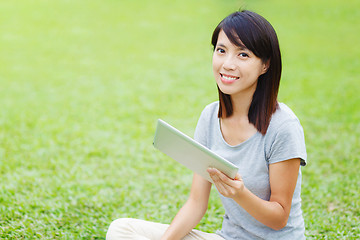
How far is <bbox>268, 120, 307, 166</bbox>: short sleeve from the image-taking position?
214 centimetres

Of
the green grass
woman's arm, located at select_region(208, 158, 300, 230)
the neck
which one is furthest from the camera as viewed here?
the green grass

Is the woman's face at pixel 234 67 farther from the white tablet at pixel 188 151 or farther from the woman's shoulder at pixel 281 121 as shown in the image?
the white tablet at pixel 188 151

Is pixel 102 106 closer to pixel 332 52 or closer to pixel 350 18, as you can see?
pixel 332 52

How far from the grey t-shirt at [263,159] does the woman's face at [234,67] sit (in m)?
0.22

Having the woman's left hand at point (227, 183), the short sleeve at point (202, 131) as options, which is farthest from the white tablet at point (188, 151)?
the short sleeve at point (202, 131)

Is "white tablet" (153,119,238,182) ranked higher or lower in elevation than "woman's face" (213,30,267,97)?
lower

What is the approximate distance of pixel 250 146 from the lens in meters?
2.28

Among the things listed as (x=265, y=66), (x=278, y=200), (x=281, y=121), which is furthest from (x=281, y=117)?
(x=278, y=200)

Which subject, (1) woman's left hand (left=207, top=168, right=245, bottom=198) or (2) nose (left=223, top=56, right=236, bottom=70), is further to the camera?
(2) nose (left=223, top=56, right=236, bottom=70)

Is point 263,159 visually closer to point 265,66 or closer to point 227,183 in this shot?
point 227,183

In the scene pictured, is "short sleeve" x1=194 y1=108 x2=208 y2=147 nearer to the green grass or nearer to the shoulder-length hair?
the shoulder-length hair

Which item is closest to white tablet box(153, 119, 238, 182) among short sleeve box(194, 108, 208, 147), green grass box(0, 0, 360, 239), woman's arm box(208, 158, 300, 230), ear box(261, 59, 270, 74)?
woman's arm box(208, 158, 300, 230)

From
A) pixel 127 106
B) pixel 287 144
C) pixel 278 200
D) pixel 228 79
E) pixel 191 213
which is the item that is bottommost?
pixel 127 106

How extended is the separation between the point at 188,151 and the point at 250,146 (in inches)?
14.4
